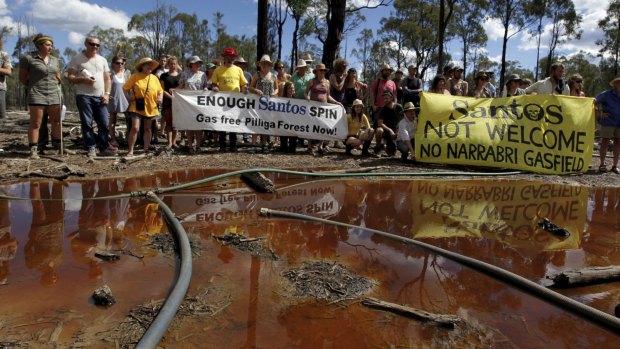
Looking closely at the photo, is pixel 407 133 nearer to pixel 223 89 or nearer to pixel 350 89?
pixel 350 89

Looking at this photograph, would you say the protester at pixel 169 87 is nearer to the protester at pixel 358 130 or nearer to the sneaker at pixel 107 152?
the sneaker at pixel 107 152

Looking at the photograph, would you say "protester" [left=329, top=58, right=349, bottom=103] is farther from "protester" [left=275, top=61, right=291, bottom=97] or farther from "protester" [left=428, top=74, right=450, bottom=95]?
"protester" [left=428, top=74, right=450, bottom=95]

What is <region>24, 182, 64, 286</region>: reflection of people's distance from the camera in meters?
3.05

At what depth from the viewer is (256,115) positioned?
28.0ft

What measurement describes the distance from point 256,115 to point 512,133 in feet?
15.7

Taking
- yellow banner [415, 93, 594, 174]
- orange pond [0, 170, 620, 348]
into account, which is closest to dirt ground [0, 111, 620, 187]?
yellow banner [415, 93, 594, 174]

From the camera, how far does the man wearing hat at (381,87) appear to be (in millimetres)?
8901

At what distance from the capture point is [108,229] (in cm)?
390

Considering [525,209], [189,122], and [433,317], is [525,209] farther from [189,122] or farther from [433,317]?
[189,122]

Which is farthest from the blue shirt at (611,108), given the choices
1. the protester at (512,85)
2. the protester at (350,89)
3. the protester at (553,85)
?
the protester at (350,89)

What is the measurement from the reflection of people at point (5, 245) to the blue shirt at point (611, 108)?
8.87m

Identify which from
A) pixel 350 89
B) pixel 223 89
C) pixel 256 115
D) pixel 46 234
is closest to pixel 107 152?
pixel 223 89

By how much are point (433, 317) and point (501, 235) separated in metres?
2.06

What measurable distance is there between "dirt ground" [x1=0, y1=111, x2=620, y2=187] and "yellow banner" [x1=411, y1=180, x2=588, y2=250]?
71 centimetres
